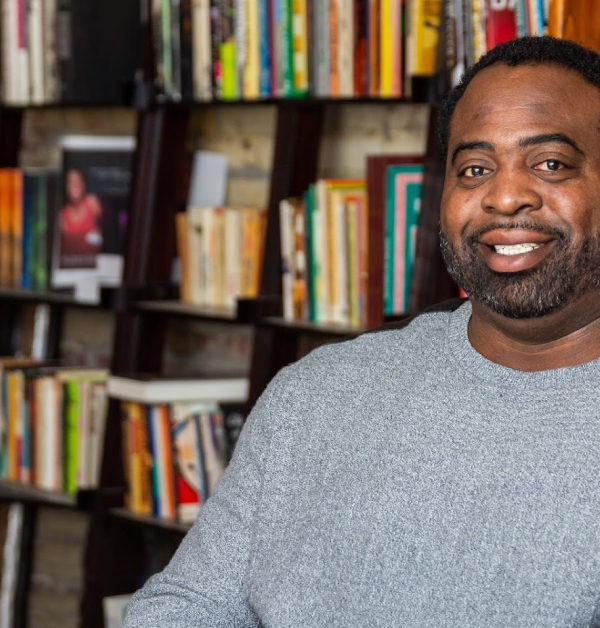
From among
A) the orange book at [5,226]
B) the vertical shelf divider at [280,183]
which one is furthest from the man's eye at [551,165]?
the orange book at [5,226]

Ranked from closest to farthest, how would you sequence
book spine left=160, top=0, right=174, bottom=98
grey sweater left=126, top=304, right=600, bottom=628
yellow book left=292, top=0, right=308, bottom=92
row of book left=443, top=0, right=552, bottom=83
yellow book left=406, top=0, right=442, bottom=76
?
grey sweater left=126, top=304, right=600, bottom=628, row of book left=443, top=0, right=552, bottom=83, yellow book left=406, top=0, right=442, bottom=76, yellow book left=292, top=0, right=308, bottom=92, book spine left=160, top=0, right=174, bottom=98

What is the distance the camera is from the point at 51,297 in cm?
304

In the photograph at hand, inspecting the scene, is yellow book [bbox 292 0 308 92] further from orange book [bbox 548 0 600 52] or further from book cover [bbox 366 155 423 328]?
orange book [bbox 548 0 600 52]

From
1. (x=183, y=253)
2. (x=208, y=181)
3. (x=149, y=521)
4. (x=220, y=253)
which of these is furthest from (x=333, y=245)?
(x=149, y=521)

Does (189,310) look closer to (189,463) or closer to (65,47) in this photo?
(189,463)

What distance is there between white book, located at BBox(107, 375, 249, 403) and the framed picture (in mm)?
429

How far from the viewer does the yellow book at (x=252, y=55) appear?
256 cm

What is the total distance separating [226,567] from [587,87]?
73 cm

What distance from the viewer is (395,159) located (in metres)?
2.27

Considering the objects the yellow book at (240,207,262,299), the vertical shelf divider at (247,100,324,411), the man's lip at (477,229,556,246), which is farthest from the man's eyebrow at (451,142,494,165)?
the yellow book at (240,207,262,299)

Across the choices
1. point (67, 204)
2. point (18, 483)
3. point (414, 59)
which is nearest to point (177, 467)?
point (18, 483)

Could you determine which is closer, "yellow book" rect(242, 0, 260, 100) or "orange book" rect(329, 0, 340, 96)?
"orange book" rect(329, 0, 340, 96)

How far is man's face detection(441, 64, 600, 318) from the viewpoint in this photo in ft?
4.69

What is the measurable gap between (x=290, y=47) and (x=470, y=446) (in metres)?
1.28
